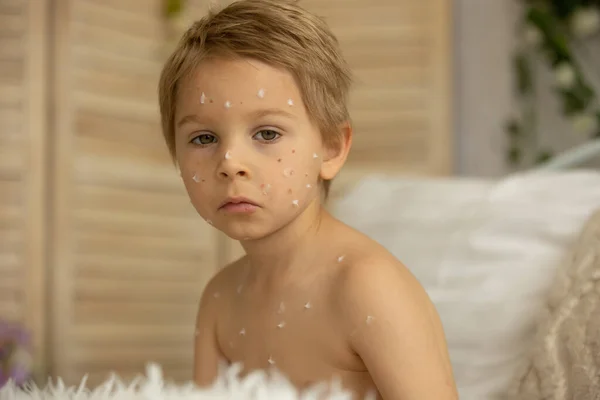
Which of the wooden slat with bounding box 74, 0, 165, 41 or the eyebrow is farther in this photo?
the wooden slat with bounding box 74, 0, 165, 41

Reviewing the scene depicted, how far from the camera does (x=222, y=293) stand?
971 mm

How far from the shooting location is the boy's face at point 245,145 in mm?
771

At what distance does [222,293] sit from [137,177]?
4.32 feet

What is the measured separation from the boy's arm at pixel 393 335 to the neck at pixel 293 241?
9cm

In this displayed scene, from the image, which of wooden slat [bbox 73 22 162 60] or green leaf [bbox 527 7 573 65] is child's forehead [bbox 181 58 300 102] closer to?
wooden slat [bbox 73 22 162 60]

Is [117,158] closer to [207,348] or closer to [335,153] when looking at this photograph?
[207,348]

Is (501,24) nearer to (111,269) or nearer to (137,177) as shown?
(137,177)


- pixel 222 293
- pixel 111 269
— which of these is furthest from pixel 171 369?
pixel 222 293

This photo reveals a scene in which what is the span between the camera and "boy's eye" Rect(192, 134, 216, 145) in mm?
807

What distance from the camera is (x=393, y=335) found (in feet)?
2.48

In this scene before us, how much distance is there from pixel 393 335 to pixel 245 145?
26cm

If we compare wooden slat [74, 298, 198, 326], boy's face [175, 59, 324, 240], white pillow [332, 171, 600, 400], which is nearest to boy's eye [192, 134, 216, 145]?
boy's face [175, 59, 324, 240]

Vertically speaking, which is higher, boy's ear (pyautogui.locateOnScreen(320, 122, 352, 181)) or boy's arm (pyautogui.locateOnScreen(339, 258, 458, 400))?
boy's ear (pyautogui.locateOnScreen(320, 122, 352, 181))

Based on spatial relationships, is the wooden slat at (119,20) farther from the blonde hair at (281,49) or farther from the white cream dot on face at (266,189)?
the white cream dot on face at (266,189)
